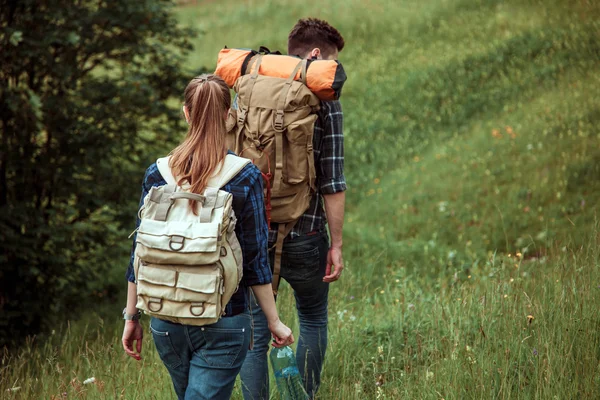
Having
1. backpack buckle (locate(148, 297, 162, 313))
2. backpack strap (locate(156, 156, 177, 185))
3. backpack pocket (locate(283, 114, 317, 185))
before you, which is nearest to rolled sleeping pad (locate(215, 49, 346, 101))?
backpack pocket (locate(283, 114, 317, 185))

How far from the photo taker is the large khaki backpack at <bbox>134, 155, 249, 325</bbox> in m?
2.35

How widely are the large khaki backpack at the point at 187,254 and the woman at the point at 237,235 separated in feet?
0.24

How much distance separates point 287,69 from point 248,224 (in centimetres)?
98

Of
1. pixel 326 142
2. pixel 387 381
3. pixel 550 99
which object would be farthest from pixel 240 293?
pixel 550 99

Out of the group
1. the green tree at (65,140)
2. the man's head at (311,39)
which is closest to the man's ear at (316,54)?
the man's head at (311,39)

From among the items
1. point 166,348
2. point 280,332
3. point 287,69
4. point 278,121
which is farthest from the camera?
point 287,69

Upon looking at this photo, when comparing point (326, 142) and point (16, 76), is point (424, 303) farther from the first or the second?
point (16, 76)

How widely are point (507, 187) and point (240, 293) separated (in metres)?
7.39

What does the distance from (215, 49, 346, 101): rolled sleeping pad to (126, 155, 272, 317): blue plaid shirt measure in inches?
28.9

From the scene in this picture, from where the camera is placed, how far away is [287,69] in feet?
10.4

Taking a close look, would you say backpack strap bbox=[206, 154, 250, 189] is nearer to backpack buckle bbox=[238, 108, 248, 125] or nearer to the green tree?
backpack buckle bbox=[238, 108, 248, 125]

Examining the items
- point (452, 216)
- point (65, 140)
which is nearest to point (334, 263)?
point (65, 140)

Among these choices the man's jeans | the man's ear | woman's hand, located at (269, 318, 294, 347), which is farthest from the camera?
the man's ear

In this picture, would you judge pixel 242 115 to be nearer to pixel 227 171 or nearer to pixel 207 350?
pixel 227 171
